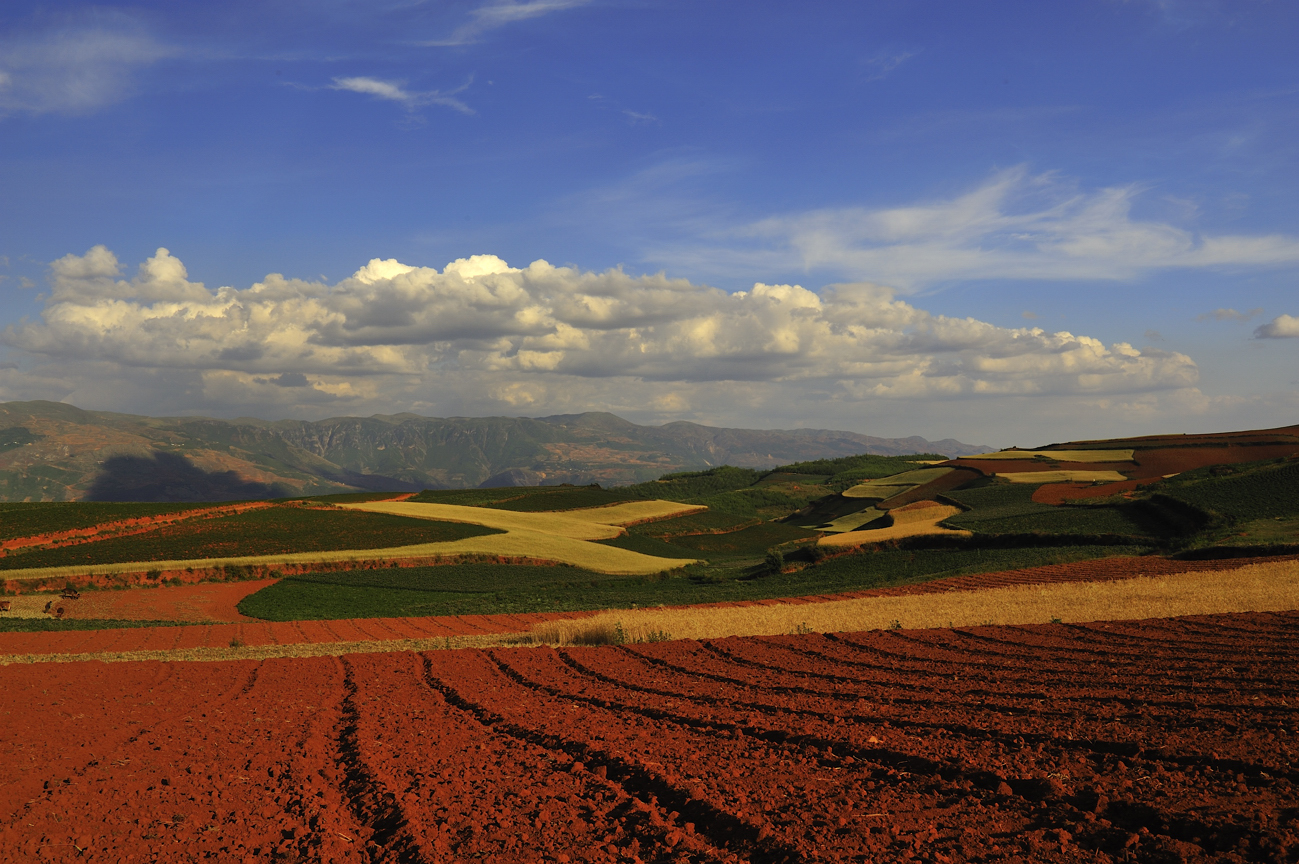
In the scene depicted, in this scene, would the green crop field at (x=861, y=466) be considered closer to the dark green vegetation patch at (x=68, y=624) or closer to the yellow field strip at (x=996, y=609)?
the yellow field strip at (x=996, y=609)

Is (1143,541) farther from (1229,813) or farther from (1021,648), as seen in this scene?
(1229,813)

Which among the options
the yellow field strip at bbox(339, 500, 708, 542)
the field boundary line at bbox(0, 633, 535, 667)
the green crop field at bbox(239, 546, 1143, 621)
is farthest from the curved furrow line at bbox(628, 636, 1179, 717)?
the yellow field strip at bbox(339, 500, 708, 542)

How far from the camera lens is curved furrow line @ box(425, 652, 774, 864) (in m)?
7.20

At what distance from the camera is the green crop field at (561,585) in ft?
138

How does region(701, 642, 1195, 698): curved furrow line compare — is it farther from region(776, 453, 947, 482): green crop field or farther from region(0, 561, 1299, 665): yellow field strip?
region(776, 453, 947, 482): green crop field

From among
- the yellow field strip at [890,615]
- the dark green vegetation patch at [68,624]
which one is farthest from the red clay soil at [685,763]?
the dark green vegetation patch at [68,624]

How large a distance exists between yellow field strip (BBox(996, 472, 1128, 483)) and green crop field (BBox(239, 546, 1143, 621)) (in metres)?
36.2

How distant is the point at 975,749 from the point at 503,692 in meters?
9.86

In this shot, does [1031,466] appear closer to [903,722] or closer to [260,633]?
[260,633]

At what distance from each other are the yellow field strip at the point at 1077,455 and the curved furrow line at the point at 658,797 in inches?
3852

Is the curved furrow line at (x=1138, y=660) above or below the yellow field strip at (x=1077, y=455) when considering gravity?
below

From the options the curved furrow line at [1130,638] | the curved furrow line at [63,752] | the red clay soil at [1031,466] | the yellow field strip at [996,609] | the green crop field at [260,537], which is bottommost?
the green crop field at [260,537]

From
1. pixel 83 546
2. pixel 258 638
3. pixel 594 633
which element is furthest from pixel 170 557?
pixel 594 633

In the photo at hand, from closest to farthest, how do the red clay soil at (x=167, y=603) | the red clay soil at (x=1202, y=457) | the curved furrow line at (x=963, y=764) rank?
the curved furrow line at (x=963, y=764)
the red clay soil at (x=167, y=603)
the red clay soil at (x=1202, y=457)
